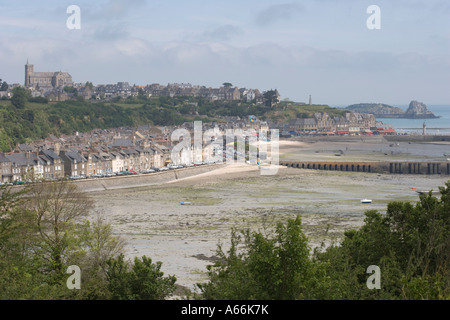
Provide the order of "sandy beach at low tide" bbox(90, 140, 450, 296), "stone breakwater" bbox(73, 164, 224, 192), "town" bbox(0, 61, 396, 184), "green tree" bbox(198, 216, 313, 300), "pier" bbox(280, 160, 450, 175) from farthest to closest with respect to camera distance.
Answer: "pier" bbox(280, 160, 450, 175) → "town" bbox(0, 61, 396, 184) → "stone breakwater" bbox(73, 164, 224, 192) → "sandy beach at low tide" bbox(90, 140, 450, 296) → "green tree" bbox(198, 216, 313, 300)

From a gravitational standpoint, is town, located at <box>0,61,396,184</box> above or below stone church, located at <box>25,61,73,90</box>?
below

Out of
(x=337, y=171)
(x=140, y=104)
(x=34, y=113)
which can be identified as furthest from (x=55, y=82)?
(x=337, y=171)

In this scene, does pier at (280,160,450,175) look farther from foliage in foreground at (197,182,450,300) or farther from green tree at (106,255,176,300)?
green tree at (106,255,176,300)

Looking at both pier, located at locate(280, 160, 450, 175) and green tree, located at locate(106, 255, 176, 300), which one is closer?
green tree, located at locate(106, 255, 176, 300)

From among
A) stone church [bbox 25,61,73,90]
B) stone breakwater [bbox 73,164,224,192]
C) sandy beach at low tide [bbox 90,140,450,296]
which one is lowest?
sandy beach at low tide [bbox 90,140,450,296]

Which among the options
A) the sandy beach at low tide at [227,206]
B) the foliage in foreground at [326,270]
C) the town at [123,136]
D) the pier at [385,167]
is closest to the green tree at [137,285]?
the foliage in foreground at [326,270]

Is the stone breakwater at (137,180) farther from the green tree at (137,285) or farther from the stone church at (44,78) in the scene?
the stone church at (44,78)
